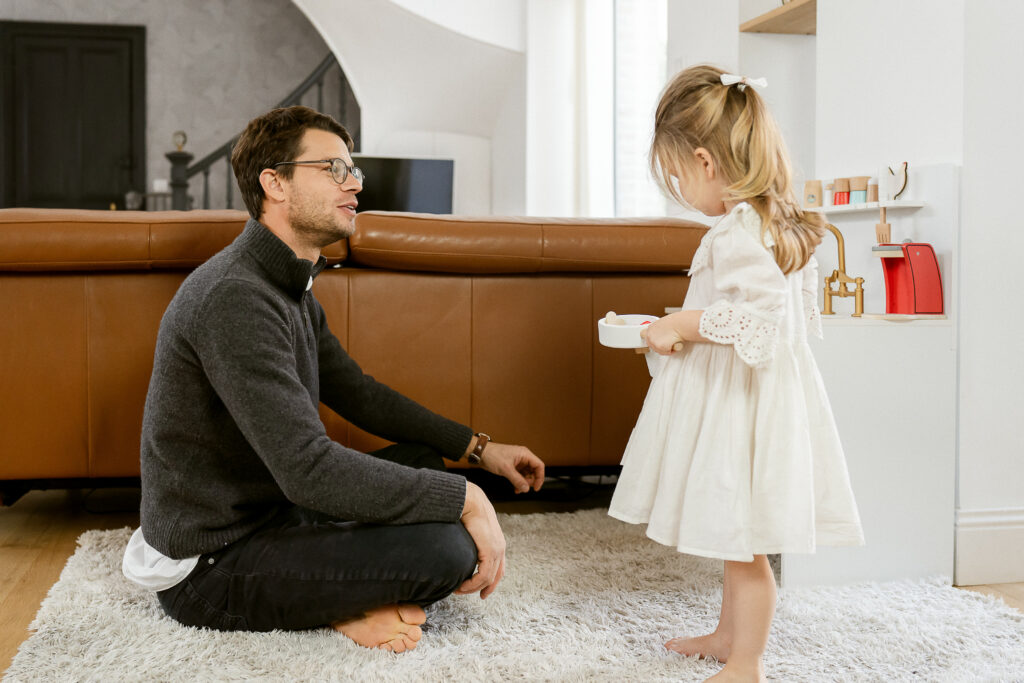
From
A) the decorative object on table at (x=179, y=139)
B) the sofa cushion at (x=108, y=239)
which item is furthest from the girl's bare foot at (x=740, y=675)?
the decorative object on table at (x=179, y=139)

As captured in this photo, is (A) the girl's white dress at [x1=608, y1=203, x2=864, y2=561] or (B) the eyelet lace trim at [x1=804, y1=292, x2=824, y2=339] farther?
(B) the eyelet lace trim at [x1=804, y1=292, x2=824, y2=339]

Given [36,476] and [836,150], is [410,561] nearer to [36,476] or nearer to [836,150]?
[36,476]

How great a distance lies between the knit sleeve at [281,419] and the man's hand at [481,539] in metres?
0.08

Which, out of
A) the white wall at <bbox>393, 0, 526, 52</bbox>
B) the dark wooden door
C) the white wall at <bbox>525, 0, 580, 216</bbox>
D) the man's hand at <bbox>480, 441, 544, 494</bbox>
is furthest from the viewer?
the dark wooden door

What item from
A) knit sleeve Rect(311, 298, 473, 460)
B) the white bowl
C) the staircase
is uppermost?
the staircase

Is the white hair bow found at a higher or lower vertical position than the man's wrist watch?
higher

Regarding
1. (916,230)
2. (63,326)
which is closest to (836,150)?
(916,230)

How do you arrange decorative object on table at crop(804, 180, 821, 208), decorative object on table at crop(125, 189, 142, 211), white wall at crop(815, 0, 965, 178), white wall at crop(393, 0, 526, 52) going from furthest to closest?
decorative object on table at crop(125, 189, 142, 211) < white wall at crop(393, 0, 526, 52) < decorative object on table at crop(804, 180, 821, 208) < white wall at crop(815, 0, 965, 178)

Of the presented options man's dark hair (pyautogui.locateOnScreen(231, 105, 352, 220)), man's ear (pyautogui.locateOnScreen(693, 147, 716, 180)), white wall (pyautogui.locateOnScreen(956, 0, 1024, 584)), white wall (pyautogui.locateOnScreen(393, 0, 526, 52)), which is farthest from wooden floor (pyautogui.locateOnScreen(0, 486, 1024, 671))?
white wall (pyautogui.locateOnScreen(393, 0, 526, 52))

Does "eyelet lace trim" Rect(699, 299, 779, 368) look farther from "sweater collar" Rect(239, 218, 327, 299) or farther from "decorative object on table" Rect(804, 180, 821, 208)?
"decorative object on table" Rect(804, 180, 821, 208)

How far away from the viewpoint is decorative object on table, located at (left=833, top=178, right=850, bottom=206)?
6.89ft

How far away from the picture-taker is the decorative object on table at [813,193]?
225 cm

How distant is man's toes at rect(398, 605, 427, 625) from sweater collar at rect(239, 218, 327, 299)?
58 centimetres

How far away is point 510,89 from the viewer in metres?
6.81
